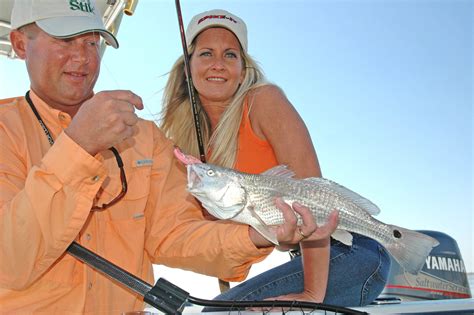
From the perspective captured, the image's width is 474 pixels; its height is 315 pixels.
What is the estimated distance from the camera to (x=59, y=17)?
3053 millimetres

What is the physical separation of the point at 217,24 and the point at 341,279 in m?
1.95

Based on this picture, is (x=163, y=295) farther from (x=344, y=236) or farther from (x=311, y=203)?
(x=344, y=236)

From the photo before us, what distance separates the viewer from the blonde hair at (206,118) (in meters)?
3.91

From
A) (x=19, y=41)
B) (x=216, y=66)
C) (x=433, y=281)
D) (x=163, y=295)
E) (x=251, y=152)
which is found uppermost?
(x=216, y=66)

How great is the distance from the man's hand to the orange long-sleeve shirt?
5 centimetres

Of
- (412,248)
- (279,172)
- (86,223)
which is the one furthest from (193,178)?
(412,248)

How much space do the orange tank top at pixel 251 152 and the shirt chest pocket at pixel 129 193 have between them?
851 mm

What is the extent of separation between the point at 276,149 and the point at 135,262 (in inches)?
48.2

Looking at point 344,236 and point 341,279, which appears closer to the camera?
point 344,236

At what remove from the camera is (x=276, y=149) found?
12.5 ft

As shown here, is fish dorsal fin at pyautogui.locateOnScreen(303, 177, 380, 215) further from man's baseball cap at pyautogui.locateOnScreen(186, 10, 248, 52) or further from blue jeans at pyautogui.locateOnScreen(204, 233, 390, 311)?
man's baseball cap at pyautogui.locateOnScreen(186, 10, 248, 52)

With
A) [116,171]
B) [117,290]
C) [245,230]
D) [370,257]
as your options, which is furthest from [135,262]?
[370,257]

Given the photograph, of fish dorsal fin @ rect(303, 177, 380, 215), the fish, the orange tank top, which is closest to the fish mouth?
the fish

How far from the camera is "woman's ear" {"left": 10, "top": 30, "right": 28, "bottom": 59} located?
10.5 feet
